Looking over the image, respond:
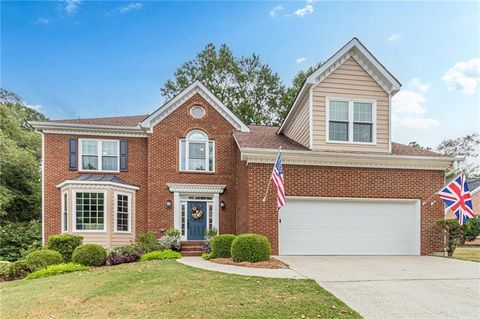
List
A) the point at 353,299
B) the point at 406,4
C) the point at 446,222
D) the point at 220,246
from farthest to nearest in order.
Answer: the point at 406,4, the point at 446,222, the point at 220,246, the point at 353,299

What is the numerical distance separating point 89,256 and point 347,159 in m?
9.69

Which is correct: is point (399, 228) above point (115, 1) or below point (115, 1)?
below

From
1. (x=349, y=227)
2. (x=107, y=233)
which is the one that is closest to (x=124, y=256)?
(x=107, y=233)

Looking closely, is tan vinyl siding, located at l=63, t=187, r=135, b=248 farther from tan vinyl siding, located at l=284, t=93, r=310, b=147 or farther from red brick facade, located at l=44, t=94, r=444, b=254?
tan vinyl siding, located at l=284, t=93, r=310, b=147

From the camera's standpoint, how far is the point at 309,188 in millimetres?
12227

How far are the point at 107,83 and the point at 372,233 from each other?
16.1 m

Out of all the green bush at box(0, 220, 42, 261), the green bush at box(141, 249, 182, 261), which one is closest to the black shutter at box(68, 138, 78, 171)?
the green bush at box(0, 220, 42, 261)

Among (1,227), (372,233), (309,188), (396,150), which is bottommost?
(1,227)

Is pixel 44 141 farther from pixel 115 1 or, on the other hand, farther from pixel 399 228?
pixel 399 228

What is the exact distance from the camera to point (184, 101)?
16328 mm

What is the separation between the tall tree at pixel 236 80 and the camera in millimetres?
29312

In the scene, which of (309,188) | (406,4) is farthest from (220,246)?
(406,4)

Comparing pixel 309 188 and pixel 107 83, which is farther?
pixel 107 83

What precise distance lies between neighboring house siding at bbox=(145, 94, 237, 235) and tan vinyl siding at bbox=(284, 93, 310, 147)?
3021mm
